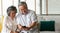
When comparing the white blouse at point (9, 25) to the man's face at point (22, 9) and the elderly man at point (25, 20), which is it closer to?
the elderly man at point (25, 20)

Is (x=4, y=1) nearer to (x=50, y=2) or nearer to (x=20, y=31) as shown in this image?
(x=50, y=2)

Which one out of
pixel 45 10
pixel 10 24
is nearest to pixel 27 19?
pixel 10 24

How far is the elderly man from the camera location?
82.1 inches

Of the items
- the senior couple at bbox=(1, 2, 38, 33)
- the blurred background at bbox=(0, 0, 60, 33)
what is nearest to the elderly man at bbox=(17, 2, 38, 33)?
the senior couple at bbox=(1, 2, 38, 33)

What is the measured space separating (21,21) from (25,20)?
7 centimetres

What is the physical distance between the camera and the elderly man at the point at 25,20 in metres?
2.09

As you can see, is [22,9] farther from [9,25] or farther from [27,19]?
[9,25]

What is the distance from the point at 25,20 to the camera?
2.14 meters

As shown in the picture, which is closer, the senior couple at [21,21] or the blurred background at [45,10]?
the senior couple at [21,21]

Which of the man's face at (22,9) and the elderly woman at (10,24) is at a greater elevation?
the man's face at (22,9)

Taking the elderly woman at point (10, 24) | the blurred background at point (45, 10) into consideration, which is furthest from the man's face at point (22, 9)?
the blurred background at point (45, 10)

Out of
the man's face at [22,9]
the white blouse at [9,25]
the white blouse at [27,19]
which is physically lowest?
the white blouse at [9,25]

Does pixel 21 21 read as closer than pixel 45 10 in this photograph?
Yes

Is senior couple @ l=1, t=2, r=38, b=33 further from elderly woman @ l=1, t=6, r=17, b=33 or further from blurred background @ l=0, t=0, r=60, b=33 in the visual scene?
blurred background @ l=0, t=0, r=60, b=33
